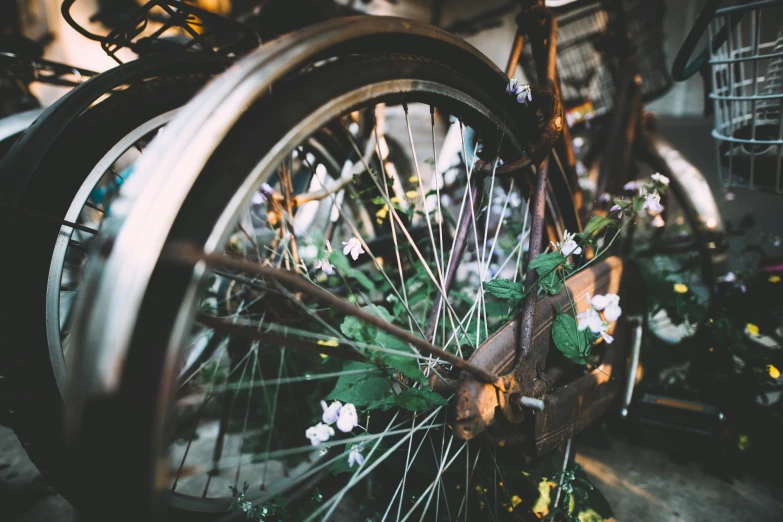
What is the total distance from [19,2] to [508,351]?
5971mm

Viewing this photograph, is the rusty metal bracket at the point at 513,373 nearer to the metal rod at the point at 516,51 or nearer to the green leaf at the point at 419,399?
the green leaf at the point at 419,399

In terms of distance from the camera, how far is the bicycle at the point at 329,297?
48 centimetres

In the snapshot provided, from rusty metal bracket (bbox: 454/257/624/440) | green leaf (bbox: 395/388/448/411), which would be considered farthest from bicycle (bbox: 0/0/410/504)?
rusty metal bracket (bbox: 454/257/624/440)

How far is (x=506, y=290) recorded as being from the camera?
1.00 metres

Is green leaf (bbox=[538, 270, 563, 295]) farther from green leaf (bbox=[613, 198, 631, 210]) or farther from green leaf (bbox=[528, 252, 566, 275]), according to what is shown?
green leaf (bbox=[613, 198, 631, 210])

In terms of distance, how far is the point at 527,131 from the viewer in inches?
45.0

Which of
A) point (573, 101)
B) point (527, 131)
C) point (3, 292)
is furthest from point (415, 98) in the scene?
point (573, 101)

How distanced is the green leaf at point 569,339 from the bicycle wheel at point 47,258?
44.9 inches

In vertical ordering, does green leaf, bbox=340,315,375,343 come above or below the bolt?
above

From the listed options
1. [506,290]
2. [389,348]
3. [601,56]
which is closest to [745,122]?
[601,56]

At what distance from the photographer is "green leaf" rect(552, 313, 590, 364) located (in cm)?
93

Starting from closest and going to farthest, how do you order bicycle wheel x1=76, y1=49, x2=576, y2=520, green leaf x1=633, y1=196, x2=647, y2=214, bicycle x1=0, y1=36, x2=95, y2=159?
bicycle wheel x1=76, y1=49, x2=576, y2=520
green leaf x1=633, y1=196, x2=647, y2=214
bicycle x1=0, y1=36, x2=95, y2=159

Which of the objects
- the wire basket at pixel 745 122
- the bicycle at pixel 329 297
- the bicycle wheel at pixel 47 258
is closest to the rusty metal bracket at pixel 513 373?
the bicycle at pixel 329 297

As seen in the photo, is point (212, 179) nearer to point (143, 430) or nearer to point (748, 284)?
point (143, 430)
